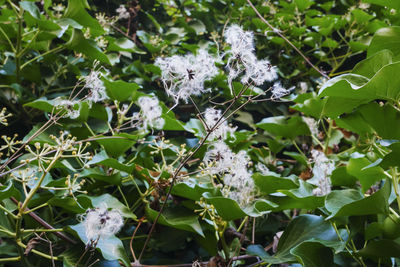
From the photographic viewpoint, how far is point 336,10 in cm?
212

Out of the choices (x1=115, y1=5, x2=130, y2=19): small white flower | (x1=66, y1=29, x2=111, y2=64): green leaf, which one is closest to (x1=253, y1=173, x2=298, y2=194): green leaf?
(x1=66, y1=29, x2=111, y2=64): green leaf

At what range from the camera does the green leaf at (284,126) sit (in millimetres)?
1295

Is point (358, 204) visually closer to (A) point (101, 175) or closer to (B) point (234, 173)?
(B) point (234, 173)

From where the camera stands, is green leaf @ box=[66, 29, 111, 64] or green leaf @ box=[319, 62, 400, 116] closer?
green leaf @ box=[319, 62, 400, 116]

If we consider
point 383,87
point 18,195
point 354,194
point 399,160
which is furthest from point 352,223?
point 18,195

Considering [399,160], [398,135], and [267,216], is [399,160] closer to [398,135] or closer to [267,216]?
[398,135]

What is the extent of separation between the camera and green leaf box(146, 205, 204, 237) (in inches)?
34.3

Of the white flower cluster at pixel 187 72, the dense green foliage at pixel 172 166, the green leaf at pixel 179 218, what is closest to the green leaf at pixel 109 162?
the dense green foliage at pixel 172 166

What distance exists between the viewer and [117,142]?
0.97 metres

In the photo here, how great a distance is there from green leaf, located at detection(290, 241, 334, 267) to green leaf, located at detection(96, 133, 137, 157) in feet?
1.58

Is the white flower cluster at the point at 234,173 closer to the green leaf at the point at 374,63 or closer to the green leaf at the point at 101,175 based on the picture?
the green leaf at the point at 101,175

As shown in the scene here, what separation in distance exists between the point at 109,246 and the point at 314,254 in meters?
0.43

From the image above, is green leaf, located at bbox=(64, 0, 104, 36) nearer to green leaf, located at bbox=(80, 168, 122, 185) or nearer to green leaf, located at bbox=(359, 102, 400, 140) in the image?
green leaf, located at bbox=(80, 168, 122, 185)

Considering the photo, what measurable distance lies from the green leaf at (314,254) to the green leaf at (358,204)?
77 mm
